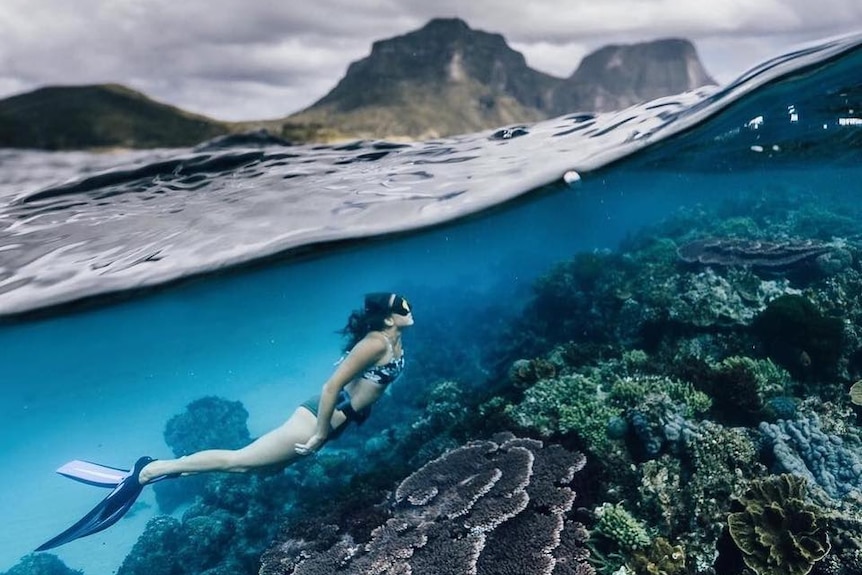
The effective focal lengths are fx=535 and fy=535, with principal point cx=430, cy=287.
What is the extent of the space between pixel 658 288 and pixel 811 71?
5.31 metres

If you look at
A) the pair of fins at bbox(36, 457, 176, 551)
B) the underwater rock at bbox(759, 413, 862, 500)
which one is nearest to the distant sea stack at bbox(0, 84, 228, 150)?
the pair of fins at bbox(36, 457, 176, 551)

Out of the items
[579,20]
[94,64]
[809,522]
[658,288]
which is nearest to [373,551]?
[809,522]

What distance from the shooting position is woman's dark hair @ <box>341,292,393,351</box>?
7664mm

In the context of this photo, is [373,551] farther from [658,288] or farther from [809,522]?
[658,288]

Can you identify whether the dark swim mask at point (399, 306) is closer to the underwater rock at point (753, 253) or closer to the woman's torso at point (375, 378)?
the woman's torso at point (375, 378)

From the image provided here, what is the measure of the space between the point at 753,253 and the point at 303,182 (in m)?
11.8

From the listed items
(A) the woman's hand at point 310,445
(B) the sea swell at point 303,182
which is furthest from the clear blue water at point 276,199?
(A) the woman's hand at point 310,445

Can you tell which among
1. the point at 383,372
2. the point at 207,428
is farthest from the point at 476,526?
the point at 207,428

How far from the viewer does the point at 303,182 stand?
31.5 feet

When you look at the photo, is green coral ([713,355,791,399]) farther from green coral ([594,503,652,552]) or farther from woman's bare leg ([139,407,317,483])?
woman's bare leg ([139,407,317,483])

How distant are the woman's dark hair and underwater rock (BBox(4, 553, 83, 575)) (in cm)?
1071

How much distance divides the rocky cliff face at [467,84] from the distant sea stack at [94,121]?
1303 mm

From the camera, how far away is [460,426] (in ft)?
33.1

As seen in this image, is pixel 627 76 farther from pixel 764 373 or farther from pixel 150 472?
pixel 150 472
